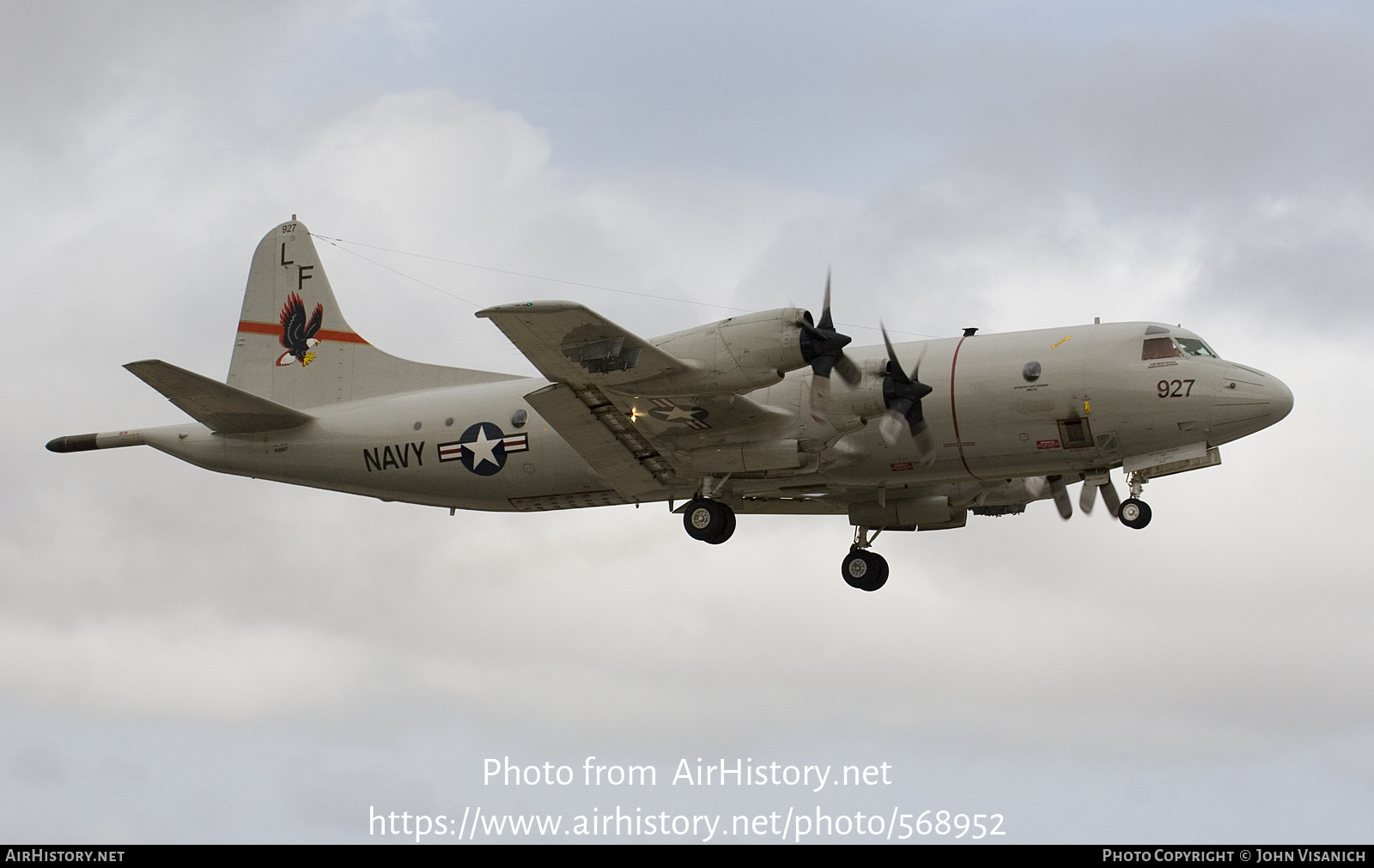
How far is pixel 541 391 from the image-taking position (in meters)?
25.9

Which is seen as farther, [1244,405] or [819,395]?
[819,395]

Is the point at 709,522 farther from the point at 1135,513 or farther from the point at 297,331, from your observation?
the point at 297,331

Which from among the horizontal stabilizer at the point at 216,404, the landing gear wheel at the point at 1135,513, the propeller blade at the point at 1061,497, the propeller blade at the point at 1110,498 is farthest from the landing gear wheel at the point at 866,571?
the horizontal stabilizer at the point at 216,404

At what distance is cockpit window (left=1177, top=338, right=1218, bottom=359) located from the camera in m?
26.1

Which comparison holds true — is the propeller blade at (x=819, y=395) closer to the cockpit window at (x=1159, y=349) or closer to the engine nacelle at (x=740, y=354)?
the engine nacelle at (x=740, y=354)

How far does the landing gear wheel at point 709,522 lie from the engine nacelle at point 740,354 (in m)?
3.00

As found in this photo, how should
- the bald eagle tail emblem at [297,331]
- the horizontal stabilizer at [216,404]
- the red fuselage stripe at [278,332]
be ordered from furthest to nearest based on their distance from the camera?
the bald eagle tail emblem at [297,331], the red fuselage stripe at [278,332], the horizontal stabilizer at [216,404]

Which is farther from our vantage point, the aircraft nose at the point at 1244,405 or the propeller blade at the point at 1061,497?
the propeller blade at the point at 1061,497

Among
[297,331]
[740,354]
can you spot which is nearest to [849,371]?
[740,354]

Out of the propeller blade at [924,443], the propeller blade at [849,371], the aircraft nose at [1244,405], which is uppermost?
the propeller blade at [849,371]

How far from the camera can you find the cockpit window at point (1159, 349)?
25984mm

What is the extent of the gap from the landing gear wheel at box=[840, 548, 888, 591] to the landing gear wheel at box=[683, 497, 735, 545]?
430 centimetres

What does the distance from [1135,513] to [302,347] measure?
56.6ft

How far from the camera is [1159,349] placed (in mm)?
26062
